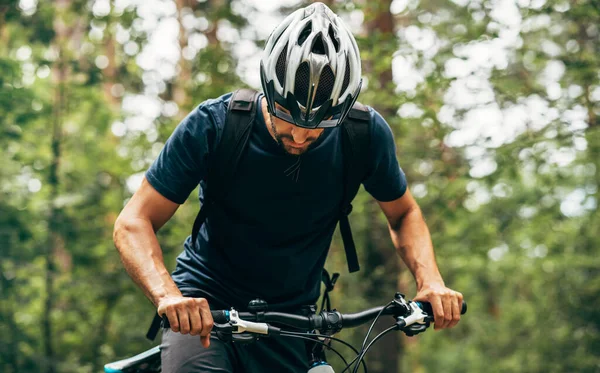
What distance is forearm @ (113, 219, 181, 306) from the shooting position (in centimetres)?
265

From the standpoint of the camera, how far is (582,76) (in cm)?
779

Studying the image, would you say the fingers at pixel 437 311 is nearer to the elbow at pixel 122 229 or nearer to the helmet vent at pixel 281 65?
the helmet vent at pixel 281 65

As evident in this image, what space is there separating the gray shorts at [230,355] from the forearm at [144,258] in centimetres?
33

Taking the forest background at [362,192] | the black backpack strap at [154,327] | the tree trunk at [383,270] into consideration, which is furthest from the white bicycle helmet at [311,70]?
the tree trunk at [383,270]

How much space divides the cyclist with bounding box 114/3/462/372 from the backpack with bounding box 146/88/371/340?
0.04m

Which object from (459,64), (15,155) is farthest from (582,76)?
(15,155)

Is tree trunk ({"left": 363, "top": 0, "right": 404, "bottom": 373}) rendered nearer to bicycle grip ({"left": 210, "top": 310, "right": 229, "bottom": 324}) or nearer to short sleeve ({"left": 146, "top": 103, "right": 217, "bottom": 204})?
short sleeve ({"left": 146, "top": 103, "right": 217, "bottom": 204})

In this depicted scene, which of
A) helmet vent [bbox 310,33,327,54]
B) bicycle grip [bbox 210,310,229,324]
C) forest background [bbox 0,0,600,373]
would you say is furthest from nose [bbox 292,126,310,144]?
forest background [bbox 0,0,600,373]

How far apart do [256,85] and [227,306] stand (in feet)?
27.3

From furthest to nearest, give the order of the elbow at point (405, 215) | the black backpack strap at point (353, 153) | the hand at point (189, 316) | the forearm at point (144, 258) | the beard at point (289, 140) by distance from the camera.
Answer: the elbow at point (405, 215), the black backpack strap at point (353, 153), the beard at point (289, 140), the forearm at point (144, 258), the hand at point (189, 316)

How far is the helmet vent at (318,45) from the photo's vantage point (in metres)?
2.88

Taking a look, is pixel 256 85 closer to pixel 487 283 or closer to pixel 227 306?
pixel 227 306

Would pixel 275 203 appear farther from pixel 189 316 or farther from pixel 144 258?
pixel 189 316

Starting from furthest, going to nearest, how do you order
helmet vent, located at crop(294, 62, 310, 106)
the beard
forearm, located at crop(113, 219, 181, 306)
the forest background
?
the forest background
the beard
helmet vent, located at crop(294, 62, 310, 106)
forearm, located at crop(113, 219, 181, 306)
